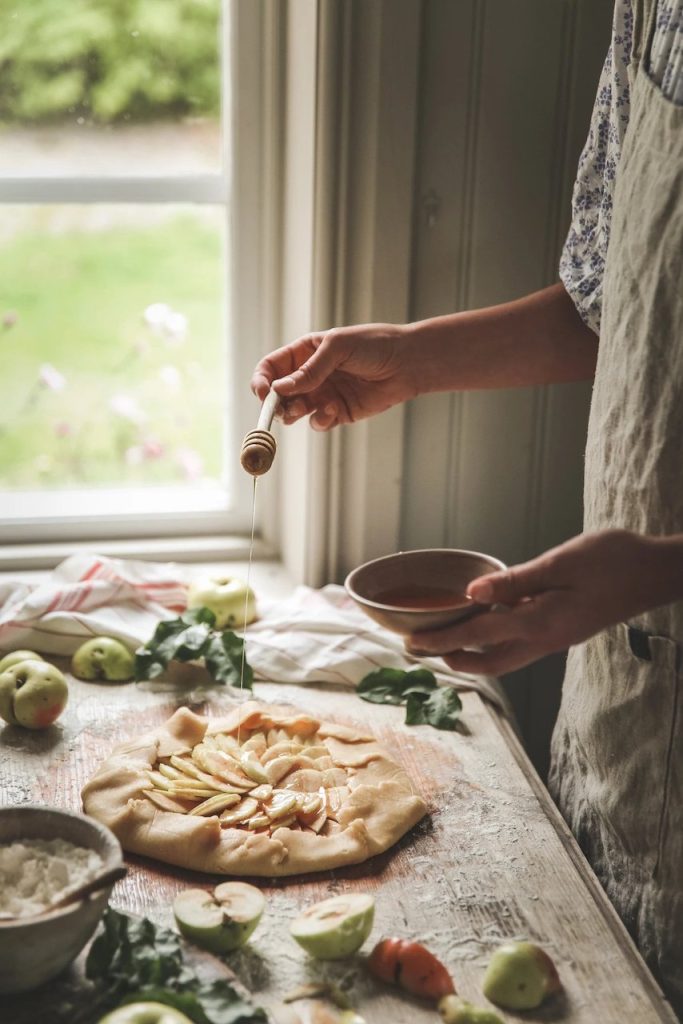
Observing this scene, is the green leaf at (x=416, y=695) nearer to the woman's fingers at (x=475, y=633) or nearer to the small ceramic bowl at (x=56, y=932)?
the woman's fingers at (x=475, y=633)

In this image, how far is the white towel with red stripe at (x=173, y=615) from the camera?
1713mm

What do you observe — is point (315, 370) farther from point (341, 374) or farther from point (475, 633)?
point (475, 633)

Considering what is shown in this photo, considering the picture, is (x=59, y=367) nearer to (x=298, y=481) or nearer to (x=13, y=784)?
(x=298, y=481)

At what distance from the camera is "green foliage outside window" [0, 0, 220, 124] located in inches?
73.2

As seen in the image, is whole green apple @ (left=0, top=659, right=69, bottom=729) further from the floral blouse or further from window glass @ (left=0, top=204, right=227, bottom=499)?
the floral blouse

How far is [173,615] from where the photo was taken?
185 cm

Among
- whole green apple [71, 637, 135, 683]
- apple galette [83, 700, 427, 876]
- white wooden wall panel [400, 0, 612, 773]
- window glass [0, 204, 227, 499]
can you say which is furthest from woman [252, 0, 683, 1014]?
window glass [0, 204, 227, 499]

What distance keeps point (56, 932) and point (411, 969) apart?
1.07 ft

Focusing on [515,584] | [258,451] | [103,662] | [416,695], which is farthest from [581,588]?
[103,662]

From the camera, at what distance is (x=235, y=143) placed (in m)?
1.96

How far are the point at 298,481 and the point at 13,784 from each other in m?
0.76

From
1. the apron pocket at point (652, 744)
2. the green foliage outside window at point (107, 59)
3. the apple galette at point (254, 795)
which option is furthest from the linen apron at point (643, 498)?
the green foliage outside window at point (107, 59)

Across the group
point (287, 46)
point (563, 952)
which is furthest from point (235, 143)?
point (563, 952)

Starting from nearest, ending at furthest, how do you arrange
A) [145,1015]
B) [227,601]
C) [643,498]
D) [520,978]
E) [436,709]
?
1. [145,1015]
2. [520,978]
3. [643,498]
4. [436,709]
5. [227,601]
